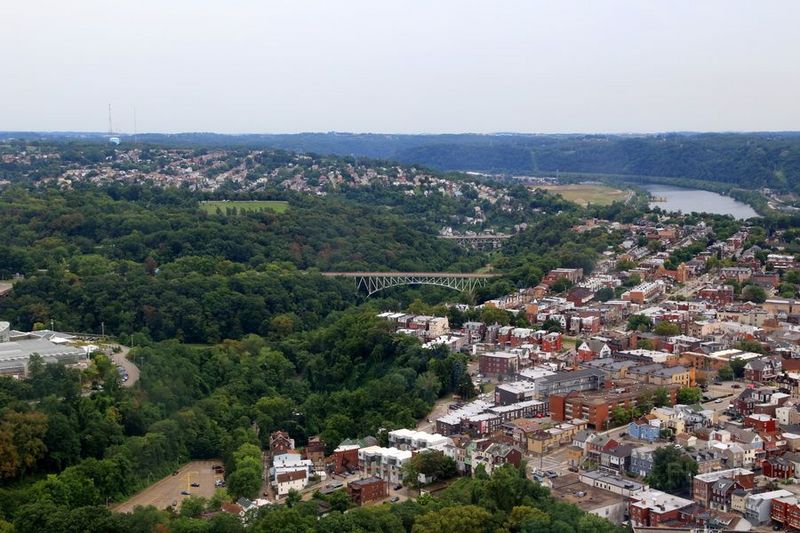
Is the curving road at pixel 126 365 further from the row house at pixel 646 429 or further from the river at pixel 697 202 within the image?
the river at pixel 697 202

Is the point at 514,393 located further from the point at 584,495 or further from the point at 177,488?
the point at 177,488

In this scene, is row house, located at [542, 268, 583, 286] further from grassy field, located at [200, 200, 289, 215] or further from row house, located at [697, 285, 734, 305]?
grassy field, located at [200, 200, 289, 215]

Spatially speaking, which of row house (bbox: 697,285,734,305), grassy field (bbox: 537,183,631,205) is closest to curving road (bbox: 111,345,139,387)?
row house (bbox: 697,285,734,305)

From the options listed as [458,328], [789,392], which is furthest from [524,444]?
[458,328]

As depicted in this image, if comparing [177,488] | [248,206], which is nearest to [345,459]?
[177,488]

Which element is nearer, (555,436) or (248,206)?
(555,436)

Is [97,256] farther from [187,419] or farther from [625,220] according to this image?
[625,220]
